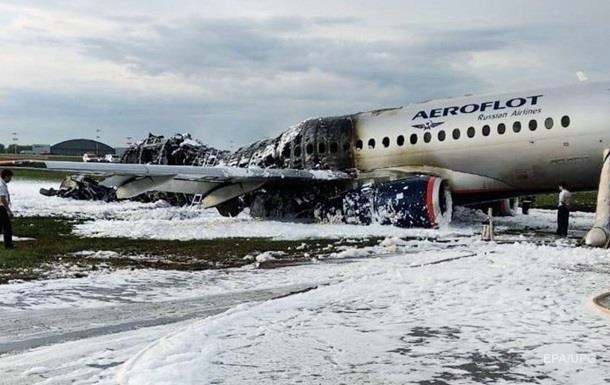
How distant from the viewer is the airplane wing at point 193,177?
58.8ft

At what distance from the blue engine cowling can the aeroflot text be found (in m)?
1.90

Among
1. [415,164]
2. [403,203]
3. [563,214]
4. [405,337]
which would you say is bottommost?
[405,337]

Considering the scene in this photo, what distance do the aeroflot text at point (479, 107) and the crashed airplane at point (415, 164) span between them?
0.03 metres

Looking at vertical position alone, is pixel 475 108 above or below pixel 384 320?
above

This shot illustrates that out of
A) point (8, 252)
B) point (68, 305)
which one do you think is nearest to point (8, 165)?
point (8, 252)

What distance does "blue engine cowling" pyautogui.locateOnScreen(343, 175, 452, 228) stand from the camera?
17.7 m

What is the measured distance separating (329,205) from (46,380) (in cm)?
1485

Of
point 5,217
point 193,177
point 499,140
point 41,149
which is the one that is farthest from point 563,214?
point 41,149

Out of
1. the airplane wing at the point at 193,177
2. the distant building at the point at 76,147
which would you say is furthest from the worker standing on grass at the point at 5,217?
the distant building at the point at 76,147

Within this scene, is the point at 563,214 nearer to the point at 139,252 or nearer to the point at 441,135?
the point at 441,135

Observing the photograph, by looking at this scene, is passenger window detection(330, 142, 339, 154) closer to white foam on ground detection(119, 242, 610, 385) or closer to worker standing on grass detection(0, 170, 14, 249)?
worker standing on grass detection(0, 170, 14, 249)

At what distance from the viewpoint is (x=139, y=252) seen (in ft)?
45.7

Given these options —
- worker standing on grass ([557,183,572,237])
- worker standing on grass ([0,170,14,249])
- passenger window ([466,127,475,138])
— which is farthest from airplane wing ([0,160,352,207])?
worker standing on grass ([557,183,572,237])

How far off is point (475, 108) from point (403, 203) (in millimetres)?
3312
